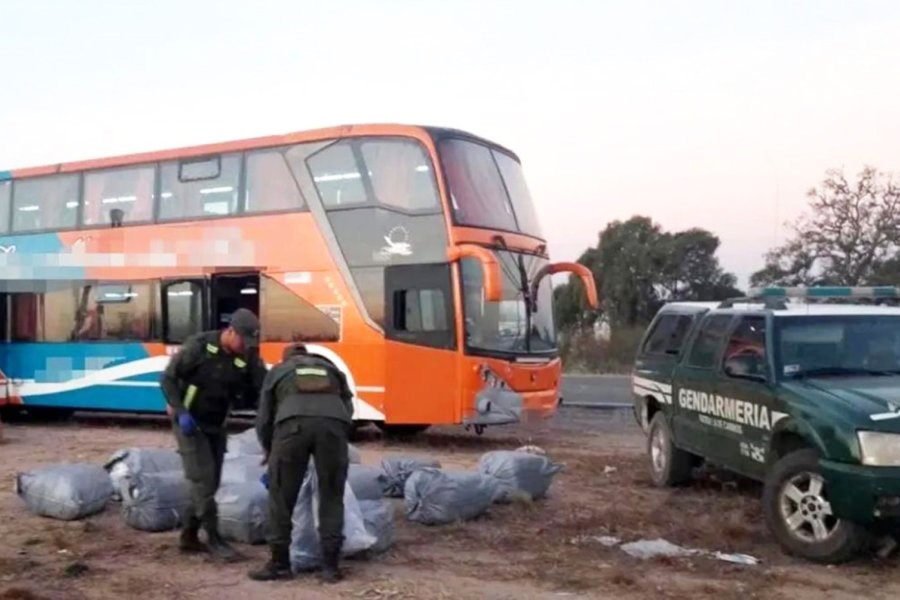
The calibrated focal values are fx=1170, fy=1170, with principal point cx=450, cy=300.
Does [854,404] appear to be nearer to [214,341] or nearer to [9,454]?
[214,341]

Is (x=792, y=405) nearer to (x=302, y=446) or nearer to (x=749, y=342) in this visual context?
(x=749, y=342)

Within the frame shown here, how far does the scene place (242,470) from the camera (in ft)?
29.5

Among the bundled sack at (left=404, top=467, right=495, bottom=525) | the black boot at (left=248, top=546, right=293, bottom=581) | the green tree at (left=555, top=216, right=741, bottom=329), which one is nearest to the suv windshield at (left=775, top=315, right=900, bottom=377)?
the bundled sack at (left=404, top=467, right=495, bottom=525)

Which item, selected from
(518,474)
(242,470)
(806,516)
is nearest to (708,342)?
(518,474)

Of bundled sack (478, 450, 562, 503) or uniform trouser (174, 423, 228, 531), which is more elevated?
uniform trouser (174, 423, 228, 531)

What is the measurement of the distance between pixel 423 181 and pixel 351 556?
781 cm

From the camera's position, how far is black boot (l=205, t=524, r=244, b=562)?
7.95 metres

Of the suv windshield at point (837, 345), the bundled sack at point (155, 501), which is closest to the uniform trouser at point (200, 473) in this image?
the bundled sack at point (155, 501)

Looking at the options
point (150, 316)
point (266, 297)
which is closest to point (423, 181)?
point (266, 297)

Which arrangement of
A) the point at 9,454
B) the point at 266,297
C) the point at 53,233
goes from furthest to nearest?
the point at 53,233 < the point at 266,297 < the point at 9,454

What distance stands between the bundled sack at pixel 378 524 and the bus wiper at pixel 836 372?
3.27 meters

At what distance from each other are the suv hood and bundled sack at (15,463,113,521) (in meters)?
5.55

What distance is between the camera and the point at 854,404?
7.93 meters

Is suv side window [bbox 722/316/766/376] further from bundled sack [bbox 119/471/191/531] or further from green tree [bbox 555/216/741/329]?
green tree [bbox 555/216/741/329]
